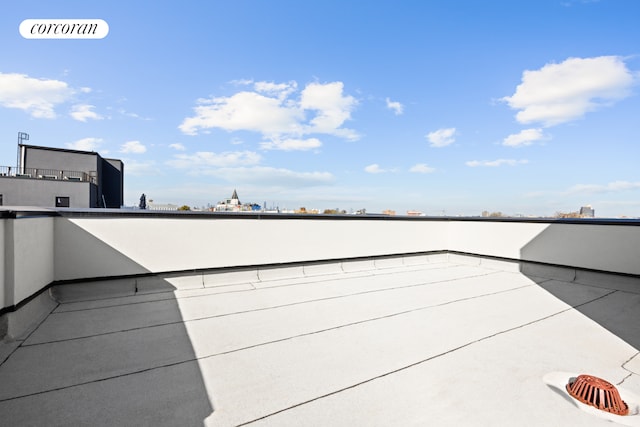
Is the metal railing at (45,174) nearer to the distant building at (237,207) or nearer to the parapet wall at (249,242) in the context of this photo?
the distant building at (237,207)

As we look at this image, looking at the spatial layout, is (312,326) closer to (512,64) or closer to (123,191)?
(512,64)

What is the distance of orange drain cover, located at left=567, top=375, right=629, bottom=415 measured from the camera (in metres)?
1.38

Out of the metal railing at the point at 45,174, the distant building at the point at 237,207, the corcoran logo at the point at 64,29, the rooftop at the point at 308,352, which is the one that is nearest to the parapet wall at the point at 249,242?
the rooftop at the point at 308,352

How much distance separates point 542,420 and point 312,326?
5.27 feet

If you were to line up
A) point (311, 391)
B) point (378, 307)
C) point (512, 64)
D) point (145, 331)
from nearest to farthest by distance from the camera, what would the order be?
point (311, 391)
point (145, 331)
point (378, 307)
point (512, 64)

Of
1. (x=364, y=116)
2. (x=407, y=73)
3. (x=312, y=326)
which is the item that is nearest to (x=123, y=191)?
(x=364, y=116)

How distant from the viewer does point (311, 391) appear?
1.49m

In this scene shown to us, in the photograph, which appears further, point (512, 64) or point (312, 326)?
point (512, 64)

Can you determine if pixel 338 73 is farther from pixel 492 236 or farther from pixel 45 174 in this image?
pixel 45 174

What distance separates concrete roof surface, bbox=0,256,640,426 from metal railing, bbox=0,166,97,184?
74.5 feet

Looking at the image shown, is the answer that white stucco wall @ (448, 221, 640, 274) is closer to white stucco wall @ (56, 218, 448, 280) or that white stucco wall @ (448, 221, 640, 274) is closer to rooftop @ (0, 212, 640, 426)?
rooftop @ (0, 212, 640, 426)

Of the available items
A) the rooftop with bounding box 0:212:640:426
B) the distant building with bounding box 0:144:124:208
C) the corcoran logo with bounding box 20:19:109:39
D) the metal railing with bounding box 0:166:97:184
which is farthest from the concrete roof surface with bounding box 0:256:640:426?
the metal railing with bounding box 0:166:97:184

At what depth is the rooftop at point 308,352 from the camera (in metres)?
1.33

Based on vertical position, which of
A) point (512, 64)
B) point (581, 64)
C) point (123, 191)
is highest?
point (581, 64)
